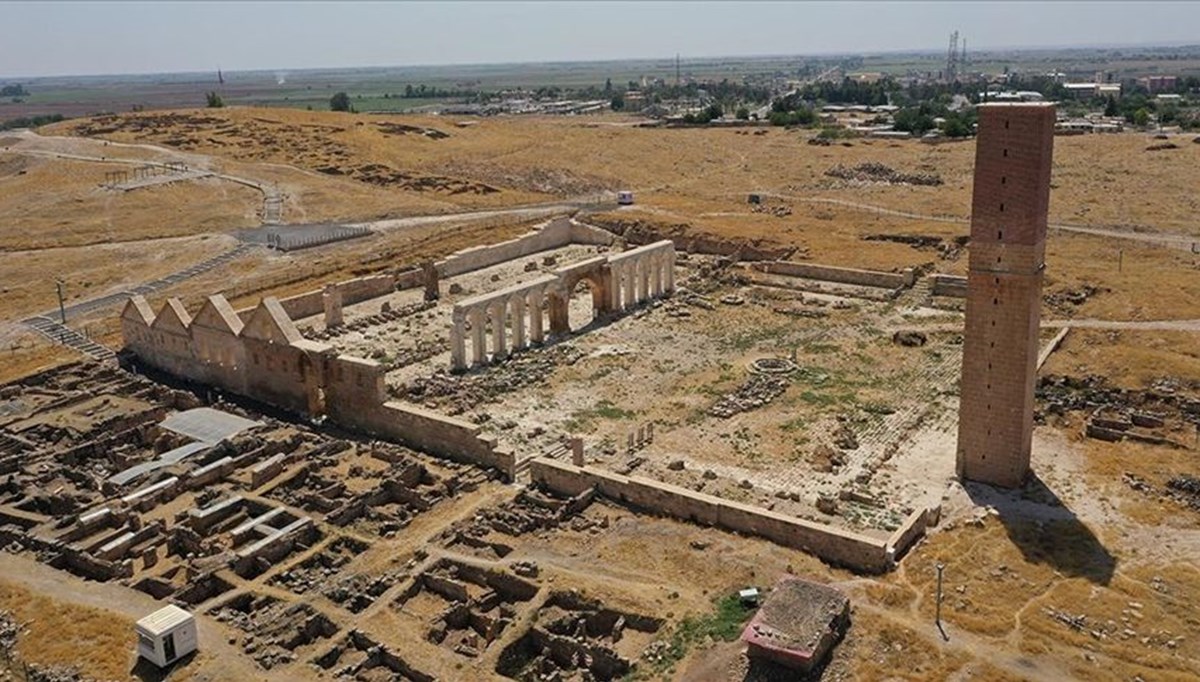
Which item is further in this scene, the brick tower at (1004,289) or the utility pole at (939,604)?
the brick tower at (1004,289)

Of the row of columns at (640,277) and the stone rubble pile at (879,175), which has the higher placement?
the stone rubble pile at (879,175)

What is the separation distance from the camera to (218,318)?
4478cm

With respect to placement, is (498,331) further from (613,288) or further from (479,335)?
(613,288)

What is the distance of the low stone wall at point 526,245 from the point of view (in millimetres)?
67625

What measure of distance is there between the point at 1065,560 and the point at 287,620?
885 inches

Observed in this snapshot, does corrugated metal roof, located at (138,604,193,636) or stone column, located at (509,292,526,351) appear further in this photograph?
stone column, located at (509,292,526,351)

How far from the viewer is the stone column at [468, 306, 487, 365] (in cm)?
4881

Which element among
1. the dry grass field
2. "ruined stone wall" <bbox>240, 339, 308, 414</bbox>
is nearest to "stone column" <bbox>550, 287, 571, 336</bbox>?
the dry grass field

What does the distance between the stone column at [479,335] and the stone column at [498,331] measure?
2.57 feet

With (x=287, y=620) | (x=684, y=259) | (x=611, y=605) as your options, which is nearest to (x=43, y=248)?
(x=684, y=259)

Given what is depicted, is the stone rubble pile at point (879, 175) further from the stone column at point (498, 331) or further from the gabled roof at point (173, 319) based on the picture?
the gabled roof at point (173, 319)

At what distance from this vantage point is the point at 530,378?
47219 millimetres

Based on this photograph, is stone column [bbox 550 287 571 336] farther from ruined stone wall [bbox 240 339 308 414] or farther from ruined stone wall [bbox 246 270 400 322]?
ruined stone wall [bbox 240 339 308 414]

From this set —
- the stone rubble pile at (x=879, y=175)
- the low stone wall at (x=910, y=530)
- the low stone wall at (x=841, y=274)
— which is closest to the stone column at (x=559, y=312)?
the low stone wall at (x=841, y=274)
